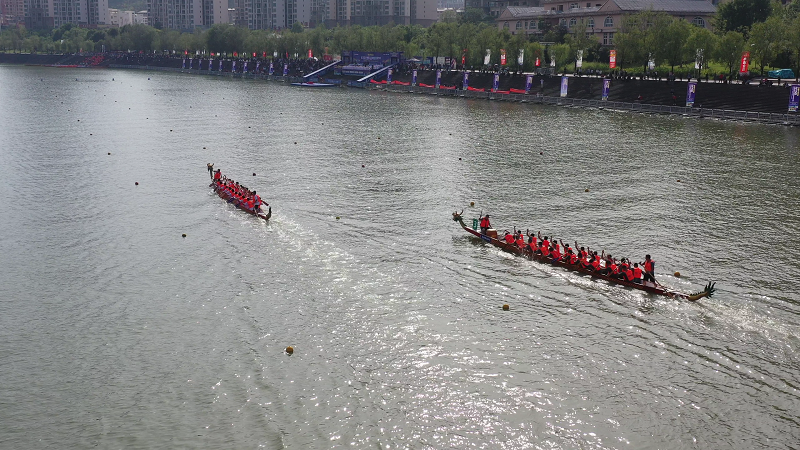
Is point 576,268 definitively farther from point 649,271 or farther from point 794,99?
point 794,99

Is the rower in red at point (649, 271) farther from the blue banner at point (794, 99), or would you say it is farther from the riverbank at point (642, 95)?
the blue banner at point (794, 99)

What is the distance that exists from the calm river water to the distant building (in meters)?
80.0

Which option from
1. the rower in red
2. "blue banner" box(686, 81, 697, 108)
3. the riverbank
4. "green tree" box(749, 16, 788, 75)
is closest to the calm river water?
the rower in red

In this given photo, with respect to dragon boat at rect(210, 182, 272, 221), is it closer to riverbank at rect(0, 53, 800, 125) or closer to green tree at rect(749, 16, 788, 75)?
riverbank at rect(0, 53, 800, 125)

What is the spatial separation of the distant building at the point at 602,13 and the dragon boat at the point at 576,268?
98.0 m

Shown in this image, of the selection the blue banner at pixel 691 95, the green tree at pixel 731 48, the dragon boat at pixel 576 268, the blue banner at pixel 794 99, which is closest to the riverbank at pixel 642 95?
the blue banner at pixel 691 95

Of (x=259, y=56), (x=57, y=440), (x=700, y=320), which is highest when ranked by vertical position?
(x=259, y=56)

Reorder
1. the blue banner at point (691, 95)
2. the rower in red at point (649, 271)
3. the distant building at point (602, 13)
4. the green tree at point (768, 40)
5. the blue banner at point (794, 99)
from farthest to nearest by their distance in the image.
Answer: the distant building at point (602, 13)
the green tree at point (768, 40)
the blue banner at point (691, 95)
the blue banner at point (794, 99)
the rower in red at point (649, 271)

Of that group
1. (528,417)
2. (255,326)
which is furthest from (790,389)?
(255,326)

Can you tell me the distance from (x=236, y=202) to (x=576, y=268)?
20417mm

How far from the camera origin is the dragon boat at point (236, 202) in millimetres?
39438

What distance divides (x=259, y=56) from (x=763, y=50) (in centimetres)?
12955

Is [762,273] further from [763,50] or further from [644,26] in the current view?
[644,26]

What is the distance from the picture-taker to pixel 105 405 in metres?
21.6
